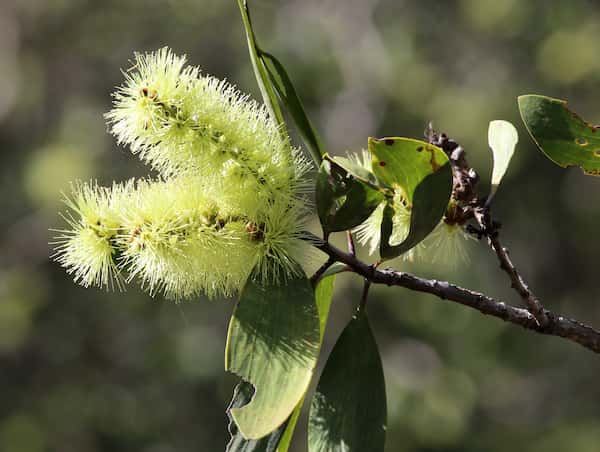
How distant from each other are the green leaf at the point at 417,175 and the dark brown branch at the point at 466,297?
0.18 ft

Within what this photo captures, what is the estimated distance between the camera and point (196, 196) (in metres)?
1.28

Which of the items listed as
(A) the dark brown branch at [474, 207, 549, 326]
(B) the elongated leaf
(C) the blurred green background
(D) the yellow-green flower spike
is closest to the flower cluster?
(D) the yellow-green flower spike

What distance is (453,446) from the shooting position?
18.6 feet

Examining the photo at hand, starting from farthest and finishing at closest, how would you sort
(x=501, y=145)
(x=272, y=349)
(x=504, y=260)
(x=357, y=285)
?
(x=357, y=285)
(x=501, y=145)
(x=504, y=260)
(x=272, y=349)

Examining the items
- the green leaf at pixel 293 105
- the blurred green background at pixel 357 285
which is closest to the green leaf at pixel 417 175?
the green leaf at pixel 293 105

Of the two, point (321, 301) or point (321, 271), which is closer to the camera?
point (321, 271)

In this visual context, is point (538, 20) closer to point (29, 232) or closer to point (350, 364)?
point (29, 232)

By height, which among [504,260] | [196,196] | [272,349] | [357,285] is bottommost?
[272,349]

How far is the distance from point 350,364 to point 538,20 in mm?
→ 6502

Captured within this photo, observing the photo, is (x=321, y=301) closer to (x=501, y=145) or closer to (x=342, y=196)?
(x=342, y=196)

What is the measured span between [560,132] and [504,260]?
9.3 inches

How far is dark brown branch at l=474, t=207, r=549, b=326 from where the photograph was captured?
1.31m

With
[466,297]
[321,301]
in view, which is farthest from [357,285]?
[466,297]

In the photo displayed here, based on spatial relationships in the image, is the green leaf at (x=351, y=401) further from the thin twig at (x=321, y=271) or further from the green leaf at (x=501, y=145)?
the green leaf at (x=501, y=145)
